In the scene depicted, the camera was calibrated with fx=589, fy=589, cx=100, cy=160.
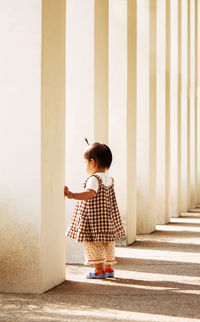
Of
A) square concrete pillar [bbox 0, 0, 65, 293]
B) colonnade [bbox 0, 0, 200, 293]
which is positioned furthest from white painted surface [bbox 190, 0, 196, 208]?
square concrete pillar [bbox 0, 0, 65, 293]

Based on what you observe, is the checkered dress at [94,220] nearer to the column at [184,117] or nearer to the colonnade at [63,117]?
the colonnade at [63,117]

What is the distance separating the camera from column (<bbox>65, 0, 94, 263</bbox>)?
6703 millimetres

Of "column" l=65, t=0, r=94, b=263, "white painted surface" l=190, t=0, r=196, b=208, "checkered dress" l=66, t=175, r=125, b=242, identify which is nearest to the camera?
"checkered dress" l=66, t=175, r=125, b=242

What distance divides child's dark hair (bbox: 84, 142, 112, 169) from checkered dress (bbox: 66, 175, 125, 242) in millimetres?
152

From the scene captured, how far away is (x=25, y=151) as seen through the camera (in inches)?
190

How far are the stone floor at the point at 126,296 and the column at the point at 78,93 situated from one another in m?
0.99

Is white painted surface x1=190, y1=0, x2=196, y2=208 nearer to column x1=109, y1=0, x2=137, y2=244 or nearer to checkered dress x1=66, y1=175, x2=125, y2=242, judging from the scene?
column x1=109, y1=0, x2=137, y2=244

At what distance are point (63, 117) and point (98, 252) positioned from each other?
4.31 ft

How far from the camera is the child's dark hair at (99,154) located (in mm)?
5520

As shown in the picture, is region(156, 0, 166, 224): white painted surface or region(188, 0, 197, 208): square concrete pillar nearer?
region(156, 0, 166, 224): white painted surface

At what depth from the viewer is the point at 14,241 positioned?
4.82 meters

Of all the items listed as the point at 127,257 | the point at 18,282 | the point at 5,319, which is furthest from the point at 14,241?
the point at 127,257

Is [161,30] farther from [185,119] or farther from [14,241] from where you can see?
[14,241]

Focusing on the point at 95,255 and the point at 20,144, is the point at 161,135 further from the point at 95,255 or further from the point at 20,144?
the point at 20,144
